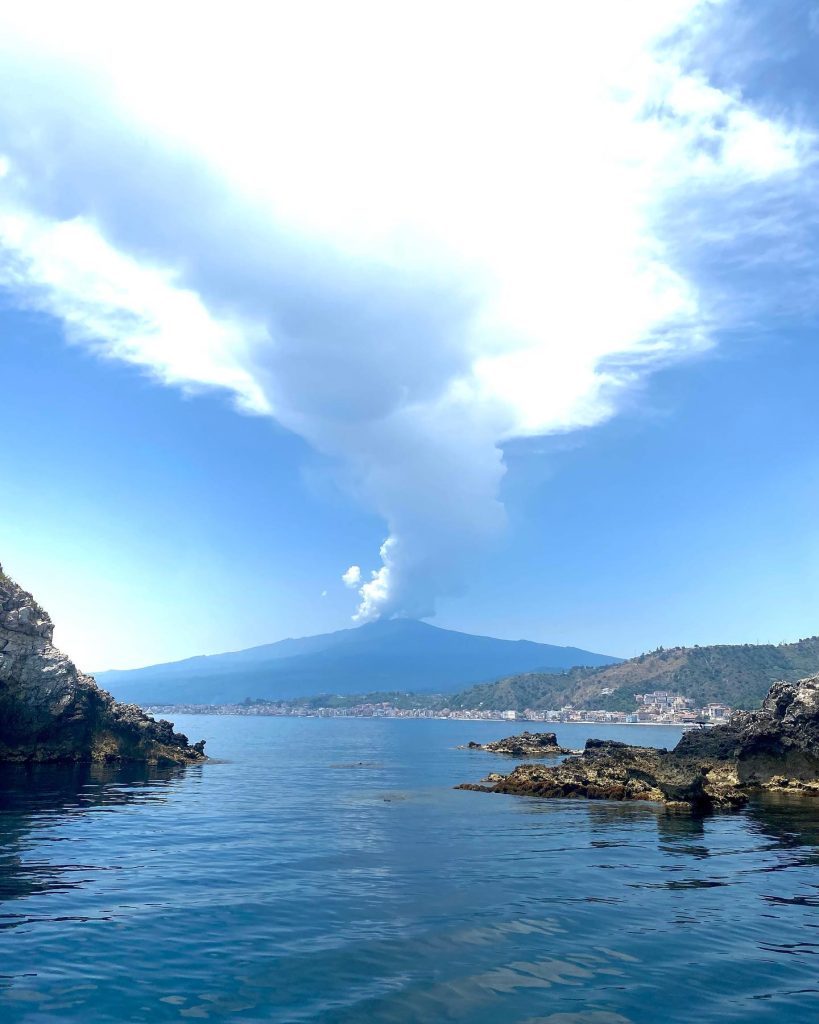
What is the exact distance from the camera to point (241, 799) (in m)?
50.6

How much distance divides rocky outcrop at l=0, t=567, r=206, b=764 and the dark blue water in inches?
1108

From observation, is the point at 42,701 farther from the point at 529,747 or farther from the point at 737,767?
the point at 529,747

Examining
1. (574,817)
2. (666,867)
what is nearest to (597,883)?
(666,867)

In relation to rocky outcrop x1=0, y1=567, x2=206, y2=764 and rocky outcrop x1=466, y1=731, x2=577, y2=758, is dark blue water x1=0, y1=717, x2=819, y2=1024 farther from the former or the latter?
rocky outcrop x1=466, y1=731, x2=577, y2=758


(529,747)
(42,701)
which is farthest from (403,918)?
(529,747)

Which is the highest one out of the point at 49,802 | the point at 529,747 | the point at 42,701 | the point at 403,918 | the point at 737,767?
the point at 42,701

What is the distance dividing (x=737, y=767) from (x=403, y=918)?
55574 mm

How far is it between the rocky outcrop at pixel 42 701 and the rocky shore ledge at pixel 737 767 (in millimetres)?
41143

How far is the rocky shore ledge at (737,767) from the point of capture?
56750 millimetres

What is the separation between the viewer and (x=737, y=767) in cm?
6519

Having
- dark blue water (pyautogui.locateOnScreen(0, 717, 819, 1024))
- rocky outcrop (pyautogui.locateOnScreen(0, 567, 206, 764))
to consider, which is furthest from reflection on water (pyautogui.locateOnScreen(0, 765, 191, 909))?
rocky outcrop (pyautogui.locateOnScreen(0, 567, 206, 764))

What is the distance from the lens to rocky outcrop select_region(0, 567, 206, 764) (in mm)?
66625

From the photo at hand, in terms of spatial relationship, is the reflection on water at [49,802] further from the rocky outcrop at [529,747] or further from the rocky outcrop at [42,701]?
the rocky outcrop at [529,747]

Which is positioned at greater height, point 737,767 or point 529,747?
point 737,767
